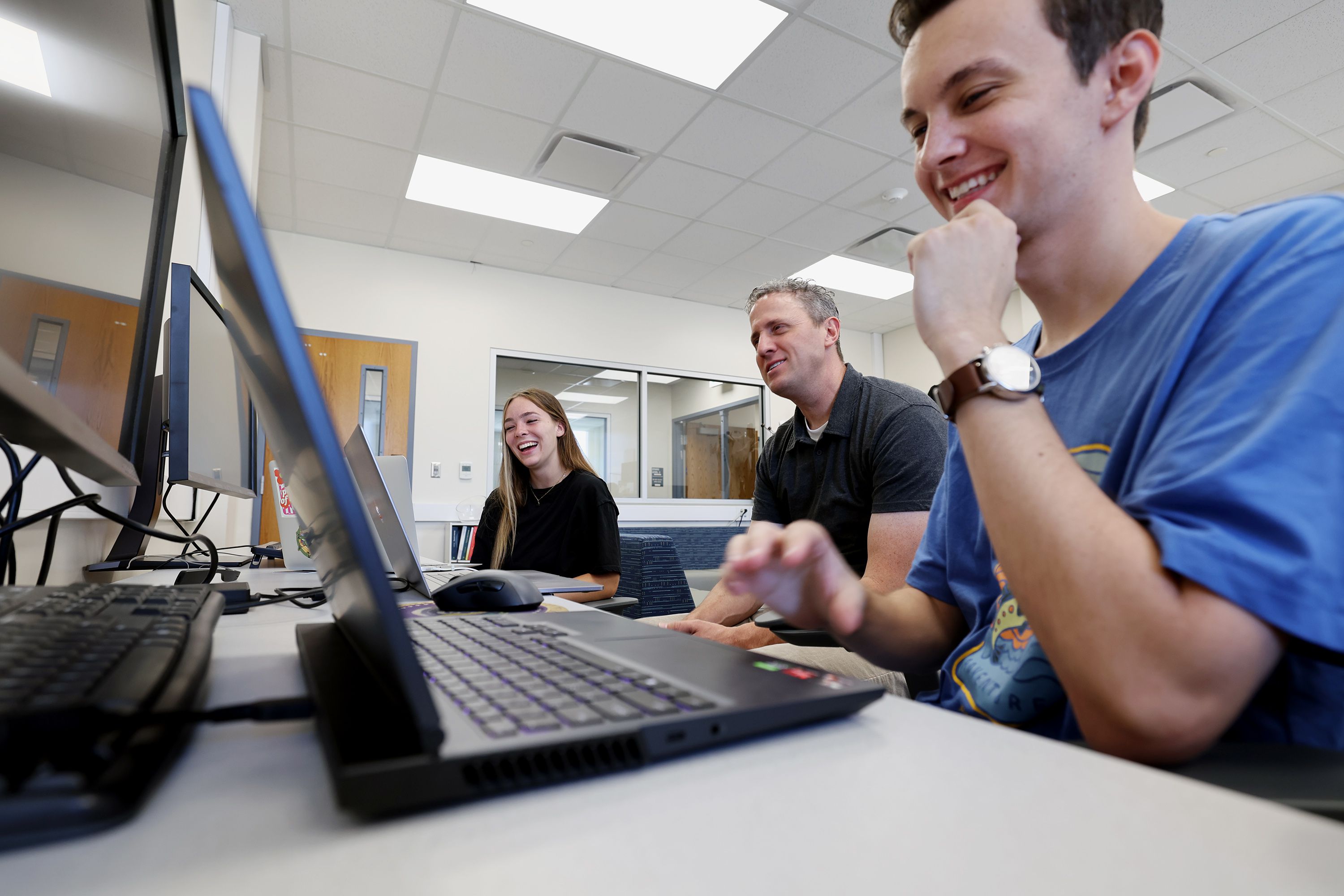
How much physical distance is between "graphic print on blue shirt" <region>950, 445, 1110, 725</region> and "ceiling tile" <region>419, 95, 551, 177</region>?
3.19 m

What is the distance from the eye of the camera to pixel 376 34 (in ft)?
8.58

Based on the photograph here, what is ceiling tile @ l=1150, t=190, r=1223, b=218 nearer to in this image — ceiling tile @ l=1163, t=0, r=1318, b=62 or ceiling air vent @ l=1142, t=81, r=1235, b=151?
ceiling air vent @ l=1142, t=81, r=1235, b=151

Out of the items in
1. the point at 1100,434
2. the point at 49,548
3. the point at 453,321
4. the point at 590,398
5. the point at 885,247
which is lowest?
the point at 49,548

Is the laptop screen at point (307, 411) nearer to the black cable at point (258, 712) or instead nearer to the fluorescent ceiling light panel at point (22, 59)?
the black cable at point (258, 712)

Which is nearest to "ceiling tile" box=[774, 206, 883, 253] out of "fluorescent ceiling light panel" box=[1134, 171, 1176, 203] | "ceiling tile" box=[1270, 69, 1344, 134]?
"fluorescent ceiling light panel" box=[1134, 171, 1176, 203]

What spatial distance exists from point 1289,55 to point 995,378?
140 inches

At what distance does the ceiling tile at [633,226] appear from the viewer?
13.6 feet

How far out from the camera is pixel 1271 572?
42 cm

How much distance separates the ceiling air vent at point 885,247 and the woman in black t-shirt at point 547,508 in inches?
116

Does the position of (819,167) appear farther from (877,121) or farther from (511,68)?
(511,68)

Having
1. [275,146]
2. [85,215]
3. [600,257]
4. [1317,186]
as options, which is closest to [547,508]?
[85,215]

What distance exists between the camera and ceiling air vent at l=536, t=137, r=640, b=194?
134 inches

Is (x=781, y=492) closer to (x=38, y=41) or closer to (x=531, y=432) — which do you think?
(x=531, y=432)

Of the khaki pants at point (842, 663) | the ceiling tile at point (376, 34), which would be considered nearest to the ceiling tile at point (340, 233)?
the ceiling tile at point (376, 34)
